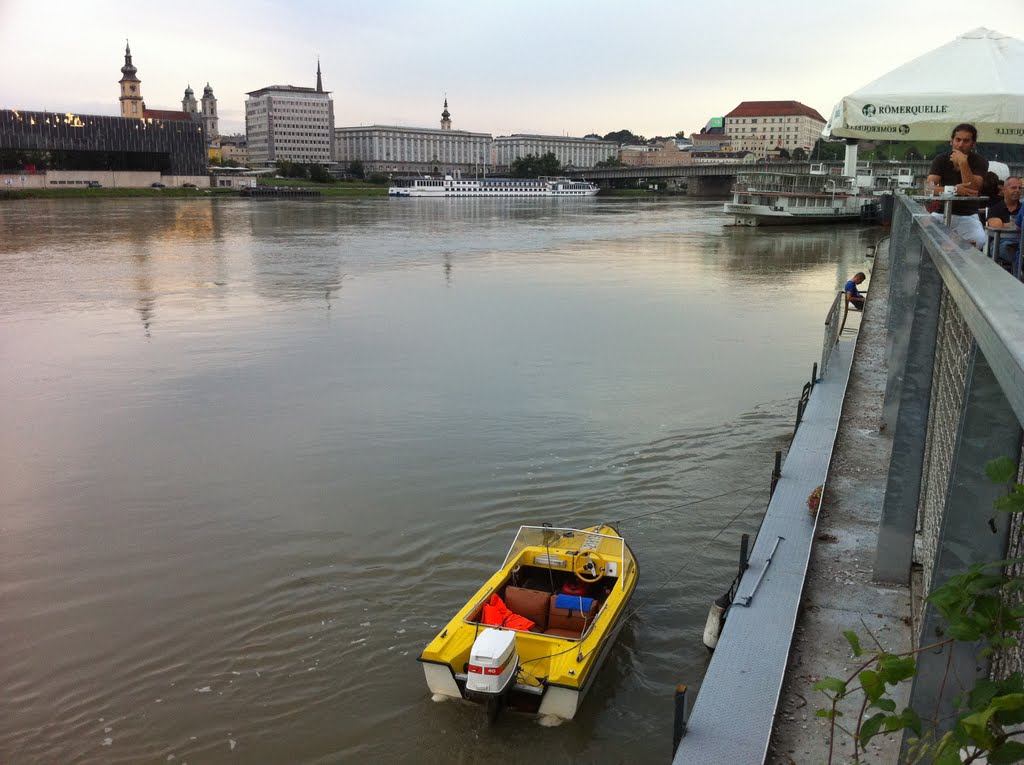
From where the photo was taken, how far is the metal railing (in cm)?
227

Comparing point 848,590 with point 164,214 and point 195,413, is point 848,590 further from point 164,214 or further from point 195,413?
point 164,214

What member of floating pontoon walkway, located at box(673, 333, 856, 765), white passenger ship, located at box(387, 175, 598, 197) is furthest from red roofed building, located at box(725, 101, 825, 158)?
floating pontoon walkway, located at box(673, 333, 856, 765)

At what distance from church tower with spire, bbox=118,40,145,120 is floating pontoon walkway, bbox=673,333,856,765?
198 metres

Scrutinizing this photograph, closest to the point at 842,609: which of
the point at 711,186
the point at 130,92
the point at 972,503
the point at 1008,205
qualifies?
the point at 972,503

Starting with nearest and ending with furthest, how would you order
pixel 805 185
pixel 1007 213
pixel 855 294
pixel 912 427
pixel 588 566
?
pixel 912 427
pixel 1007 213
pixel 588 566
pixel 855 294
pixel 805 185

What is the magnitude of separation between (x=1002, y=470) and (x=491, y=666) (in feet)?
16.4

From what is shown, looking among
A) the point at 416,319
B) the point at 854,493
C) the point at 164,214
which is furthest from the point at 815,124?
the point at 854,493

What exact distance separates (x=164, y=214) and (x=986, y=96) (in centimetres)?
7715

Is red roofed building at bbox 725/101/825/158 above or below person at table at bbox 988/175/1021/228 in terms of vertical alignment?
above

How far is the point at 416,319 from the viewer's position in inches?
945

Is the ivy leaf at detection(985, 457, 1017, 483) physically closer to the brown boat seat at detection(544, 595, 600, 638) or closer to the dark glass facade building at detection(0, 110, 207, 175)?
the brown boat seat at detection(544, 595, 600, 638)

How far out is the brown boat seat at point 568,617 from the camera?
24.7 ft

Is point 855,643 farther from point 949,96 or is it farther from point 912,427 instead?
point 949,96

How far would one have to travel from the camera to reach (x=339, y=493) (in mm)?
11562
